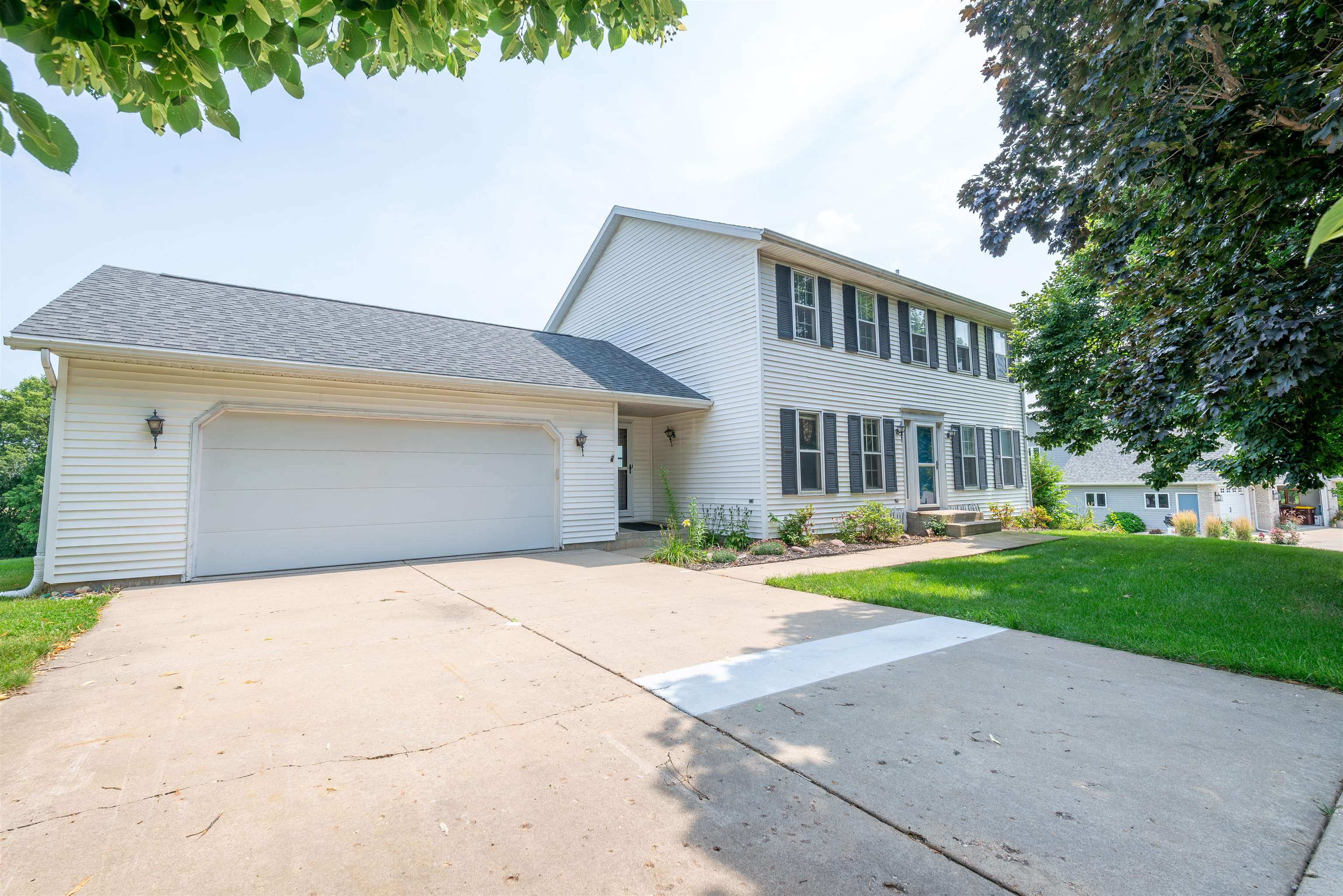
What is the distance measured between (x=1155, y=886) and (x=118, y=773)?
4075 mm

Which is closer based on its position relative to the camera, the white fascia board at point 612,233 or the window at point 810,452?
the white fascia board at point 612,233

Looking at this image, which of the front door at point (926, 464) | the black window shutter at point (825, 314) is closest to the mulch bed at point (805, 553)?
the front door at point (926, 464)

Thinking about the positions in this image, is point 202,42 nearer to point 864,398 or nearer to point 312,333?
point 312,333

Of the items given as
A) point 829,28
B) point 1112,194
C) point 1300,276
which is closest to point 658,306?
point 829,28

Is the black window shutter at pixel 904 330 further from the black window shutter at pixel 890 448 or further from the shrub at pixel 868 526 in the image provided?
the shrub at pixel 868 526

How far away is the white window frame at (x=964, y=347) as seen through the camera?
582 inches

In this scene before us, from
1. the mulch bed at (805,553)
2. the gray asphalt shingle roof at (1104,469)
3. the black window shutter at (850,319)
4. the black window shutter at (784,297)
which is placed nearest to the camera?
the mulch bed at (805,553)

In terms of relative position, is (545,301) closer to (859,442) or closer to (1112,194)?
(859,442)

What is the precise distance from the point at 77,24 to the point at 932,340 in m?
14.8

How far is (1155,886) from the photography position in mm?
1895

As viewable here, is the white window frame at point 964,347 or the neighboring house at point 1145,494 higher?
the white window frame at point 964,347

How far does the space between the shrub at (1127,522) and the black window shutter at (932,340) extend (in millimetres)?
13826

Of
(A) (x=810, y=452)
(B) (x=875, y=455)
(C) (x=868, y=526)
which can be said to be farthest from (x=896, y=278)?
(C) (x=868, y=526)

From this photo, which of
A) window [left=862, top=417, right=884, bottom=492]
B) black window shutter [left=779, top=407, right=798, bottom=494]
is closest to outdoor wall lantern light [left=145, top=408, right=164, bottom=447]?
black window shutter [left=779, top=407, right=798, bottom=494]
